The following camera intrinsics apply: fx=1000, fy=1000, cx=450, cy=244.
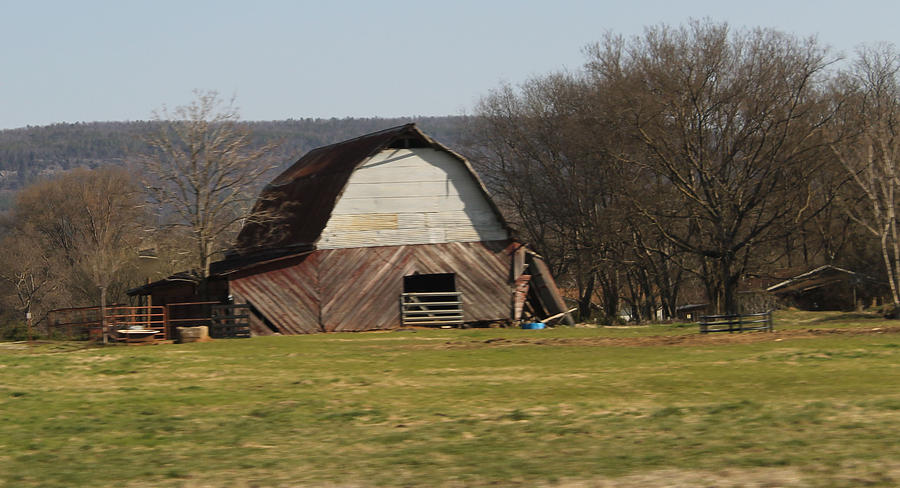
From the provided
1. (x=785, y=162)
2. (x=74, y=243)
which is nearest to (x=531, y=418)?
(x=785, y=162)

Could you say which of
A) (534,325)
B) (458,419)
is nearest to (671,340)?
(534,325)

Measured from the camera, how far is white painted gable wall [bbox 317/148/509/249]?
121ft

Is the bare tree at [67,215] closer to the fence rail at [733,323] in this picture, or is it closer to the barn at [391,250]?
the barn at [391,250]

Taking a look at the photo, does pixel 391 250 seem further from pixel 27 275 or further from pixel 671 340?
pixel 27 275

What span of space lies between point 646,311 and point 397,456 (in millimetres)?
54410

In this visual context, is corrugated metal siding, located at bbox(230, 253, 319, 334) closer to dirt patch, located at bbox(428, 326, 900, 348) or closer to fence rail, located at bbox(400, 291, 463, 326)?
fence rail, located at bbox(400, 291, 463, 326)

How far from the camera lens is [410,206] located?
37.9 m

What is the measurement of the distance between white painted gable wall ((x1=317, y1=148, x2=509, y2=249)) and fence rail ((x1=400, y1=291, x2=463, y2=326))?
2062 millimetres

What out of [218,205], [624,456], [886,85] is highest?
[886,85]

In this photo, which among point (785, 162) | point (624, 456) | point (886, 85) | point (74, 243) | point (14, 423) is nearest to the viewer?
point (624, 456)

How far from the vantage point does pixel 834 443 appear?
993cm

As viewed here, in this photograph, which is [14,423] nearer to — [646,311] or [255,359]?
[255,359]

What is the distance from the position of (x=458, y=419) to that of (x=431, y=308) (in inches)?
1020

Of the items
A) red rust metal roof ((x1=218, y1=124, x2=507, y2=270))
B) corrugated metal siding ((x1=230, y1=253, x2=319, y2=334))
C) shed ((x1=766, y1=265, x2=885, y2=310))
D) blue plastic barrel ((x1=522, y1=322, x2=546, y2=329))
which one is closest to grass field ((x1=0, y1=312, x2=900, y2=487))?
corrugated metal siding ((x1=230, y1=253, x2=319, y2=334))
